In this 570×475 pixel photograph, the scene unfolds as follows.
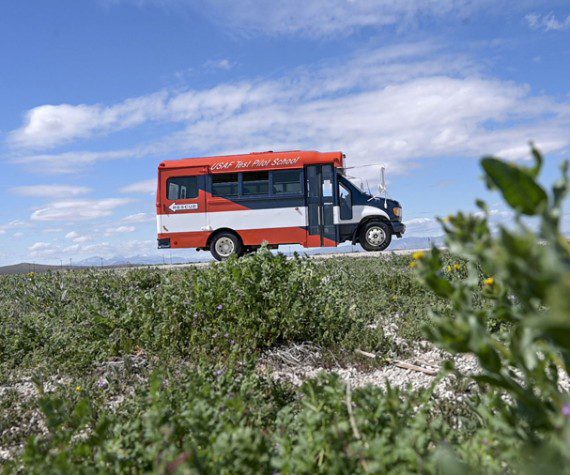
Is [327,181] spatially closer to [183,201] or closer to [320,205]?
[320,205]

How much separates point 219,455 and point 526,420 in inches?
43.1

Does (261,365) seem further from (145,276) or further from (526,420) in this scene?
(145,276)

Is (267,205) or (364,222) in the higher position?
(267,205)

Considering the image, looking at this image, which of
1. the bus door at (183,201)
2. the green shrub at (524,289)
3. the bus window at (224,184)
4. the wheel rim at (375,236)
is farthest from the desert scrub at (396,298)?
the bus door at (183,201)

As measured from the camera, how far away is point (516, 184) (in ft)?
5.08

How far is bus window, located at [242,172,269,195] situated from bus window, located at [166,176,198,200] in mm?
1586

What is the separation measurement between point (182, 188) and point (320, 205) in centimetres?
433

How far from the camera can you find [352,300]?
6324mm

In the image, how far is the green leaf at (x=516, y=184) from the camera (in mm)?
1532

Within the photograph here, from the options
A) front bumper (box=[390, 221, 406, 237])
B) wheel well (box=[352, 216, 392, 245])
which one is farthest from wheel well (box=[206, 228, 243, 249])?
front bumper (box=[390, 221, 406, 237])

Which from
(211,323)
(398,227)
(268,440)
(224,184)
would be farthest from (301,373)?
(398,227)

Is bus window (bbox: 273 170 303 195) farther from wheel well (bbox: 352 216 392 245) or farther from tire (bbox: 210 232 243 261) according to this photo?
wheel well (bbox: 352 216 392 245)

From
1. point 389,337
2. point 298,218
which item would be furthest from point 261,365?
point 298,218

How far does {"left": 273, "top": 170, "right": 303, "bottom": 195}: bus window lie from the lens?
1688 centimetres
